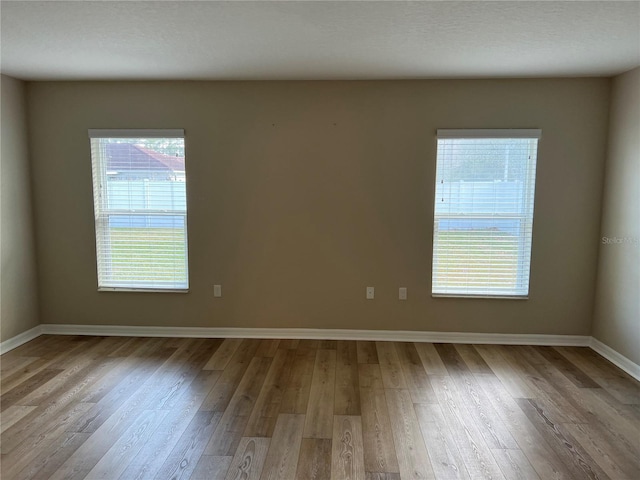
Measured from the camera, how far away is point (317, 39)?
2551 mm

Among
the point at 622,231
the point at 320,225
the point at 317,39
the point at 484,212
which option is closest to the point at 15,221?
the point at 320,225

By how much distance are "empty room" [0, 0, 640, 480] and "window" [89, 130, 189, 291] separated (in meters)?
0.02

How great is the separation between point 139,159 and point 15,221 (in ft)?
4.22

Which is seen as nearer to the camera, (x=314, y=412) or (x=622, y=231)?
(x=314, y=412)

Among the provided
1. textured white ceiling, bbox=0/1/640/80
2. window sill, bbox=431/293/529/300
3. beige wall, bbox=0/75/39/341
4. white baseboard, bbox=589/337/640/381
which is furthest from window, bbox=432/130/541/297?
beige wall, bbox=0/75/39/341

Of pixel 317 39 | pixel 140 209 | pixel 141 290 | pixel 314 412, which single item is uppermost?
pixel 317 39

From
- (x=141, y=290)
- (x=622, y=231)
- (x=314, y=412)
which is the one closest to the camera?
(x=314, y=412)

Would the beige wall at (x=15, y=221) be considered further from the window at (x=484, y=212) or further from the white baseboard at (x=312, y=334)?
the window at (x=484, y=212)

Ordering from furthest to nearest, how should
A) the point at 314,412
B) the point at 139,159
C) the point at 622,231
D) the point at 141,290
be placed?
1. the point at 141,290
2. the point at 139,159
3. the point at 622,231
4. the point at 314,412

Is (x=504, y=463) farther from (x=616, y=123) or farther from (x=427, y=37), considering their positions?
(x=616, y=123)

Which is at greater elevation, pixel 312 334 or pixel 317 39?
pixel 317 39

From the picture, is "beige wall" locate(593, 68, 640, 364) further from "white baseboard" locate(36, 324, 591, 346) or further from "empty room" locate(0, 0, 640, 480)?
"white baseboard" locate(36, 324, 591, 346)

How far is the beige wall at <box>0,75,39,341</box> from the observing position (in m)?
3.46

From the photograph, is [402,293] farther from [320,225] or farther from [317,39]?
[317,39]
